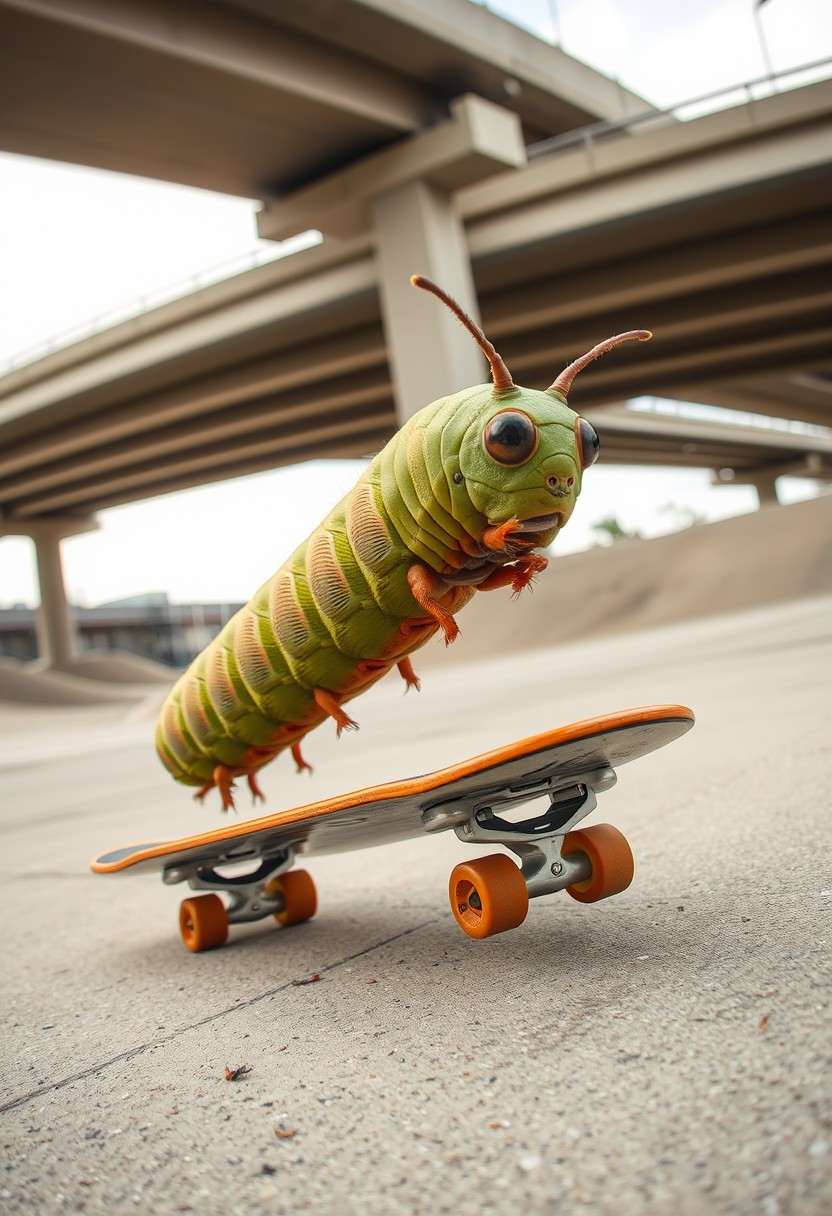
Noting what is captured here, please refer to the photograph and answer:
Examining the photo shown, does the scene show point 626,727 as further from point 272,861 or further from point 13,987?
→ point 13,987

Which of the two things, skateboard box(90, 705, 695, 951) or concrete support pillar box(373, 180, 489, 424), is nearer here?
skateboard box(90, 705, 695, 951)

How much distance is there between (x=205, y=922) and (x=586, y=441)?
5.05 ft

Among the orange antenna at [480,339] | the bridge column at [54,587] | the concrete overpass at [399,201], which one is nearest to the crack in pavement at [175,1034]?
the orange antenna at [480,339]

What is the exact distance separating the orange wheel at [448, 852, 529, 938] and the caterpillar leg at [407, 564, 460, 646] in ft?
1.35

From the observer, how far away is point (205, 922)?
7.70 ft

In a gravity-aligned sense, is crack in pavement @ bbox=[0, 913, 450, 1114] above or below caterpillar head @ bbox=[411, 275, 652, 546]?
below

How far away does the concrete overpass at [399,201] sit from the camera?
15.8 meters

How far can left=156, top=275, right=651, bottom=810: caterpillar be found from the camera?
5.30ft

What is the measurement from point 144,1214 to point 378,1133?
287 mm

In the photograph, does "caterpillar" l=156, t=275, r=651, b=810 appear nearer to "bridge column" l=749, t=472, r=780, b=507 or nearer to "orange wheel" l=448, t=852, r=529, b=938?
"orange wheel" l=448, t=852, r=529, b=938

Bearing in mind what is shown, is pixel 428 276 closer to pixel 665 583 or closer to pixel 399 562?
pixel 665 583

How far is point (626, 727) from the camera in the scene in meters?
1.51

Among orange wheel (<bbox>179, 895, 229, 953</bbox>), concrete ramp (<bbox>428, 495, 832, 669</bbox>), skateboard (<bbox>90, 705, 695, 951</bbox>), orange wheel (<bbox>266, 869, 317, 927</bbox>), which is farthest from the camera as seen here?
concrete ramp (<bbox>428, 495, 832, 669</bbox>)

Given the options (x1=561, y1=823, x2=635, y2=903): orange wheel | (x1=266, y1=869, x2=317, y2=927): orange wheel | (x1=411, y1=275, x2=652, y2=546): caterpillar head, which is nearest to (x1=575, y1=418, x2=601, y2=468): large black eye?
(x1=411, y1=275, x2=652, y2=546): caterpillar head
